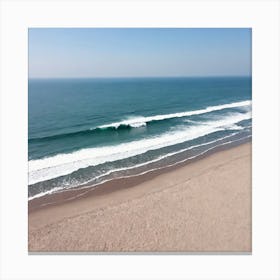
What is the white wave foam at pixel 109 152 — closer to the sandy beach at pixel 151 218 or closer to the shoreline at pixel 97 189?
the shoreline at pixel 97 189

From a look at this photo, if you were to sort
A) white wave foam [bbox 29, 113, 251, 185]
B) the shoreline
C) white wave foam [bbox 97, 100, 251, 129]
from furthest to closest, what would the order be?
1. white wave foam [bbox 97, 100, 251, 129]
2. white wave foam [bbox 29, 113, 251, 185]
3. the shoreline

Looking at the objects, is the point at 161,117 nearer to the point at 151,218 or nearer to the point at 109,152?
the point at 109,152

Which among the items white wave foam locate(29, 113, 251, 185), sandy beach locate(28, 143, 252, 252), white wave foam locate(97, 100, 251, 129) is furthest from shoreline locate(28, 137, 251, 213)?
white wave foam locate(97, 100, 251, 129)

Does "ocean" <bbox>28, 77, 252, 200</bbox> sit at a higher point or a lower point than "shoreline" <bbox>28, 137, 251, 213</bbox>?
higher

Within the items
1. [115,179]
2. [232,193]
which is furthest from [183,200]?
[115,179]

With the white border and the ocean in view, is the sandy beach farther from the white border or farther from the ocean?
the ocean
